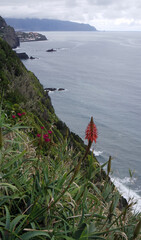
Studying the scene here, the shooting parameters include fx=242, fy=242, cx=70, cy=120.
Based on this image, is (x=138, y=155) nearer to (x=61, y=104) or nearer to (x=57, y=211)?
(x=61, y=104)

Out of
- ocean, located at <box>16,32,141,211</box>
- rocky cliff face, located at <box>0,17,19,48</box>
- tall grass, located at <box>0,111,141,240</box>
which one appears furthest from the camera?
rocky cliff face, located at <box>0,17,19,48</box>

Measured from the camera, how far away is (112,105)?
1474 inches

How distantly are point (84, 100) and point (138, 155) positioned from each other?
55.7 ft

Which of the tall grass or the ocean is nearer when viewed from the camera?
the tall grass

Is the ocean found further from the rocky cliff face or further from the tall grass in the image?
the rocky cliff face

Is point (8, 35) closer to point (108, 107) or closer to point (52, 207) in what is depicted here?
point (108, 107)

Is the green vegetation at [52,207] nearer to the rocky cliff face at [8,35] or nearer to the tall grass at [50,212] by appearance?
the tall grass at [50,212]

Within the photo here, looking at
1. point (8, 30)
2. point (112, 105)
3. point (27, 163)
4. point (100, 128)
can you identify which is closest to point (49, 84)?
point (112, 105)

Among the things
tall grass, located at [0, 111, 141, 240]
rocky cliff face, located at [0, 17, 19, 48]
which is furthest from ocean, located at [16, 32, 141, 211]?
rocky cliff face, located at [0, 17, 19, 48]

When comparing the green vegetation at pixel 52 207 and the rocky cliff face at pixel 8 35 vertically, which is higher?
the rocky cliff face at pixel 8 35

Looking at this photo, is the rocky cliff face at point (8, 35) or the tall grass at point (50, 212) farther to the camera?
the rocky cliff face at point (8, 35)

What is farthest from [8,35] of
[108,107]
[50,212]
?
[50,212]

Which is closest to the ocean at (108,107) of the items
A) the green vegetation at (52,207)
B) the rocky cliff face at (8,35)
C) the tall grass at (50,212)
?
the green vegetation at (52,207)

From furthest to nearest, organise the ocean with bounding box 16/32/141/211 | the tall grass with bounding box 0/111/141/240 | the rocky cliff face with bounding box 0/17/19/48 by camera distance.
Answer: the rocky cliff face with bounding box 0/17/19/48 < the ocean with bounding box 16/32/141/211 < the tall grass with bounding box 0/111/141/240
